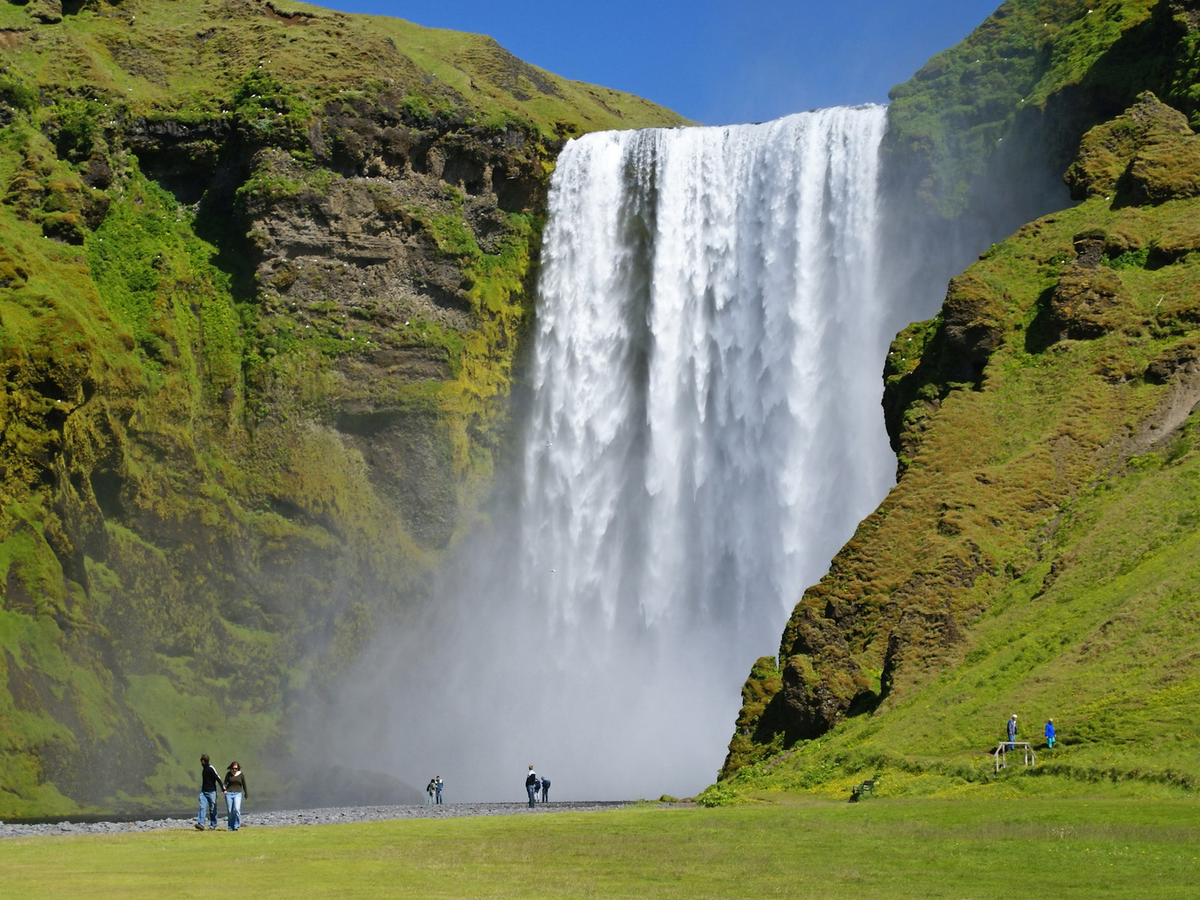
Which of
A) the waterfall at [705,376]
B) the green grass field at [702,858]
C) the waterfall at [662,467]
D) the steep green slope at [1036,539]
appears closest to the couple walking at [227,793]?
the green grass field at [702,858]

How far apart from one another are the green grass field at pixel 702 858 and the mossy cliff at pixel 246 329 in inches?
1313

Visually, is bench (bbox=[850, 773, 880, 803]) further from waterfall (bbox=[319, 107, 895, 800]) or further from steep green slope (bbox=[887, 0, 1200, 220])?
steep green slope (bbox=[887, 0, 1200, 220])

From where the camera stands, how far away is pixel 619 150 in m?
72.7

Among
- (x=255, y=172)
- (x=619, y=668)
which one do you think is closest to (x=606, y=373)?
(x=619, y=668)

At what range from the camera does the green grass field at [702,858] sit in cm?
1823

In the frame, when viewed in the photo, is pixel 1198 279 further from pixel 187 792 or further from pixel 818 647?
pixel 187 792

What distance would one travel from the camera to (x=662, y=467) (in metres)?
67.4

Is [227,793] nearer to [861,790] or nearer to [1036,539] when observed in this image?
[861,790]

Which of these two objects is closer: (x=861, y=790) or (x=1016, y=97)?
(x=861, y=790)

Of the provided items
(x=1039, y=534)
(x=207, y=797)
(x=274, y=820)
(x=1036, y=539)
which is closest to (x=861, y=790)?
(x=1036, y=539)

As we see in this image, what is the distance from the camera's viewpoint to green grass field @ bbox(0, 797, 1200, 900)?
18.2 m

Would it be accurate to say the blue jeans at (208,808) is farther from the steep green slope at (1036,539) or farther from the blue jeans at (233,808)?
the steep green slope at (1036,539)

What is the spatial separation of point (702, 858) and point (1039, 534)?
18.9m

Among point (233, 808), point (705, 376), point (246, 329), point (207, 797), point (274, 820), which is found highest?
point (246, 329)
